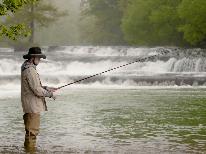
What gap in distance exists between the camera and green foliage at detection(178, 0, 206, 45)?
6806cm

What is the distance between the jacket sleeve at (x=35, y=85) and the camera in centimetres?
1248

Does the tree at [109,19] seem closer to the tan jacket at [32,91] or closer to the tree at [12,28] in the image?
the tree at [12,28]

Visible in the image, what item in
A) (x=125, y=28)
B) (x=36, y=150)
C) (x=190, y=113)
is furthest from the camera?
(x=125, y=28)

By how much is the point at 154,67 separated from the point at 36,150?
40693 millimetres

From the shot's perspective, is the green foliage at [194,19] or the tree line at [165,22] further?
the tree line at [165,22]

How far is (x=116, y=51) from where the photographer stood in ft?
213

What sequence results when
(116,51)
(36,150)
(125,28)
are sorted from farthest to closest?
(125,28) → (116,51) → (36,150)

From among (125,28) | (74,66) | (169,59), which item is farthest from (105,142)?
(125,28)

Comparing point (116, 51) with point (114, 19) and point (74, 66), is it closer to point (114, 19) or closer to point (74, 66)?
point (74, 66)

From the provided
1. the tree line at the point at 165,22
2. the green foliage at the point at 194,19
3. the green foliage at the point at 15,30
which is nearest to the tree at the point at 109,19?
the tree line at the point at 165,22

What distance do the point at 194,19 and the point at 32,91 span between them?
5738cm

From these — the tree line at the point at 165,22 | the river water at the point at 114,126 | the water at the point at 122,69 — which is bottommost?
the river water at the point at 114,126

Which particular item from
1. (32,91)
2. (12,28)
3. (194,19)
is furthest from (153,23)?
(32,91)

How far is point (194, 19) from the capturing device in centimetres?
6856
